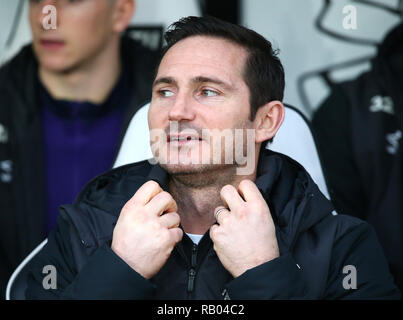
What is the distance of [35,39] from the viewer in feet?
10.0

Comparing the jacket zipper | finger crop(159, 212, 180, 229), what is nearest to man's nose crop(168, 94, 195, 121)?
finger crop(159, 212, 180, 229)

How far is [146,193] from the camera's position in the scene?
5.81 ft

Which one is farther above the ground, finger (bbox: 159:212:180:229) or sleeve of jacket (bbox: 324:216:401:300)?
finger (bbox: 159:212:180:229)

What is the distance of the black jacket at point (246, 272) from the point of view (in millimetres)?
1656

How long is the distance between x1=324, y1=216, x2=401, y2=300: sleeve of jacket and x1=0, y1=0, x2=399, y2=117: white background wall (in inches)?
64.2

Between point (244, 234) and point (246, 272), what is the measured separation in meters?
0.11

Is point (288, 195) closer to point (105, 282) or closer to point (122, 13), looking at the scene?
point (105, 282)

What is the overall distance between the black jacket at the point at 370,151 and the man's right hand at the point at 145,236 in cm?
116

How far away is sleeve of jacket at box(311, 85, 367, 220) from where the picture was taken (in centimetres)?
278

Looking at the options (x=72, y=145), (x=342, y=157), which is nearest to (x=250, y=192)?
(x=342, y=157)

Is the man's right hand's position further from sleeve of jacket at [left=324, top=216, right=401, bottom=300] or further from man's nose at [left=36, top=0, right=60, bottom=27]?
man's nose at [left=36, top=0, right=60, bottom=27]

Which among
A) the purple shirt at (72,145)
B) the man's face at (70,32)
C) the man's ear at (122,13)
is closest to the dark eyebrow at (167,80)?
the purple shirt at (72,145)

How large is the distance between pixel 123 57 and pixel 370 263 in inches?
74.7

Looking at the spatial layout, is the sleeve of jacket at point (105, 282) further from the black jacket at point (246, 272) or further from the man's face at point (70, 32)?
the man's face at point (70, 32)
